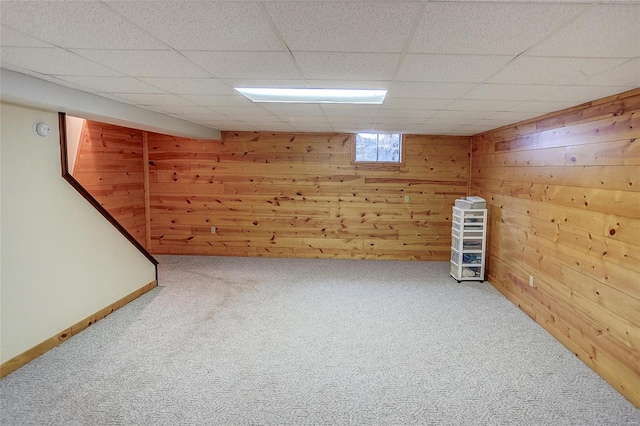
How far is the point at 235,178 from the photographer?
19.6 ft

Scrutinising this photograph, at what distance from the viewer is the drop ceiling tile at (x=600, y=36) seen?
1.26m

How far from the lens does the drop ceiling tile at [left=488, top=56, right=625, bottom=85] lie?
1797mm

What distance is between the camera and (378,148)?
19.3 feet

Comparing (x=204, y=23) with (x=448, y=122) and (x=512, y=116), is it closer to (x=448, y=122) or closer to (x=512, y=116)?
(x=512, y=116)

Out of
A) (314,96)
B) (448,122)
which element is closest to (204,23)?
(314,96)

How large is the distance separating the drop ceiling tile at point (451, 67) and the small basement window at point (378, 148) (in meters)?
3.62

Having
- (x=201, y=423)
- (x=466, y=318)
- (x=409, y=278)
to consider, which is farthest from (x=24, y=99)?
(x=409, y=278)

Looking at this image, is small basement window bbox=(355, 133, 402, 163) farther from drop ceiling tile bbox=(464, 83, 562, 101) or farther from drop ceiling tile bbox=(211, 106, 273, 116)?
drop ceiling tile bbox=(464, 83, 562, 101)

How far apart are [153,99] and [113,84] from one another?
560 mm

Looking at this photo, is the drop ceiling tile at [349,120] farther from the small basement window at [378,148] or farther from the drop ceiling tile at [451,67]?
the drop ceiling tile at [451,67]

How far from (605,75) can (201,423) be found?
3.13 meters

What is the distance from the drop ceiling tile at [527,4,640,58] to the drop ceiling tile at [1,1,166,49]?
1802 millimetres

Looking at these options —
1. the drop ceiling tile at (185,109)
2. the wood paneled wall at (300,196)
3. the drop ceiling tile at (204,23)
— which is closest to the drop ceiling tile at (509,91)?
the drop ceiling tile at (204,23)

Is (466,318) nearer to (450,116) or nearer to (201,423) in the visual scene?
(450,116)
